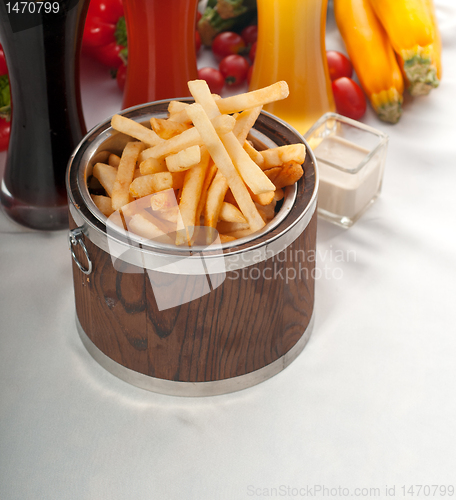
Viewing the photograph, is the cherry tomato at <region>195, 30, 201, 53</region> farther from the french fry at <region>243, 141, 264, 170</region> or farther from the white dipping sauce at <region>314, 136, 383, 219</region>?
the french fry at <region>243, 141, 264, 170</region>

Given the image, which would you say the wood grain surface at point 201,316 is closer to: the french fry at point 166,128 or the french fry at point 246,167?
the french fry at point 246,167

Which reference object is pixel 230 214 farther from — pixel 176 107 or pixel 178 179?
pixel 176 107

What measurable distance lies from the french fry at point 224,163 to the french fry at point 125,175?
14 centimetres

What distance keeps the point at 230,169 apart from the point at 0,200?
2.47ft

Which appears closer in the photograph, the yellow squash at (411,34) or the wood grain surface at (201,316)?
the wood grain surface at (201,316)

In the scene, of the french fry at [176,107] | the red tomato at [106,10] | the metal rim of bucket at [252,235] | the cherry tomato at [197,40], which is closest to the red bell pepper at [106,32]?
the red tomato at [106,10]

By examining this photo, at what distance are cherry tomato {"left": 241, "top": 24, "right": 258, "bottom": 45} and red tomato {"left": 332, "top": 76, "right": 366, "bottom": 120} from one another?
0.31 metres

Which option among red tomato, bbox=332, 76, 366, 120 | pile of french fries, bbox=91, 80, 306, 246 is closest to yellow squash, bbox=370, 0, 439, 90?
red tomato, bbox=332, 76, 366, 120

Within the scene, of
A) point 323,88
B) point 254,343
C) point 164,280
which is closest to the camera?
point 164,280

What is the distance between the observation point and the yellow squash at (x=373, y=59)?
1.69 meters

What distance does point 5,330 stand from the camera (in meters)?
1.28

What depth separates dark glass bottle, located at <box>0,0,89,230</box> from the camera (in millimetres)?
1215

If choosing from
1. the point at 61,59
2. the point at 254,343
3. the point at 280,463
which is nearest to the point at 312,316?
the point at 254,343

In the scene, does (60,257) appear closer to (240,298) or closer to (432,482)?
(240,298)
